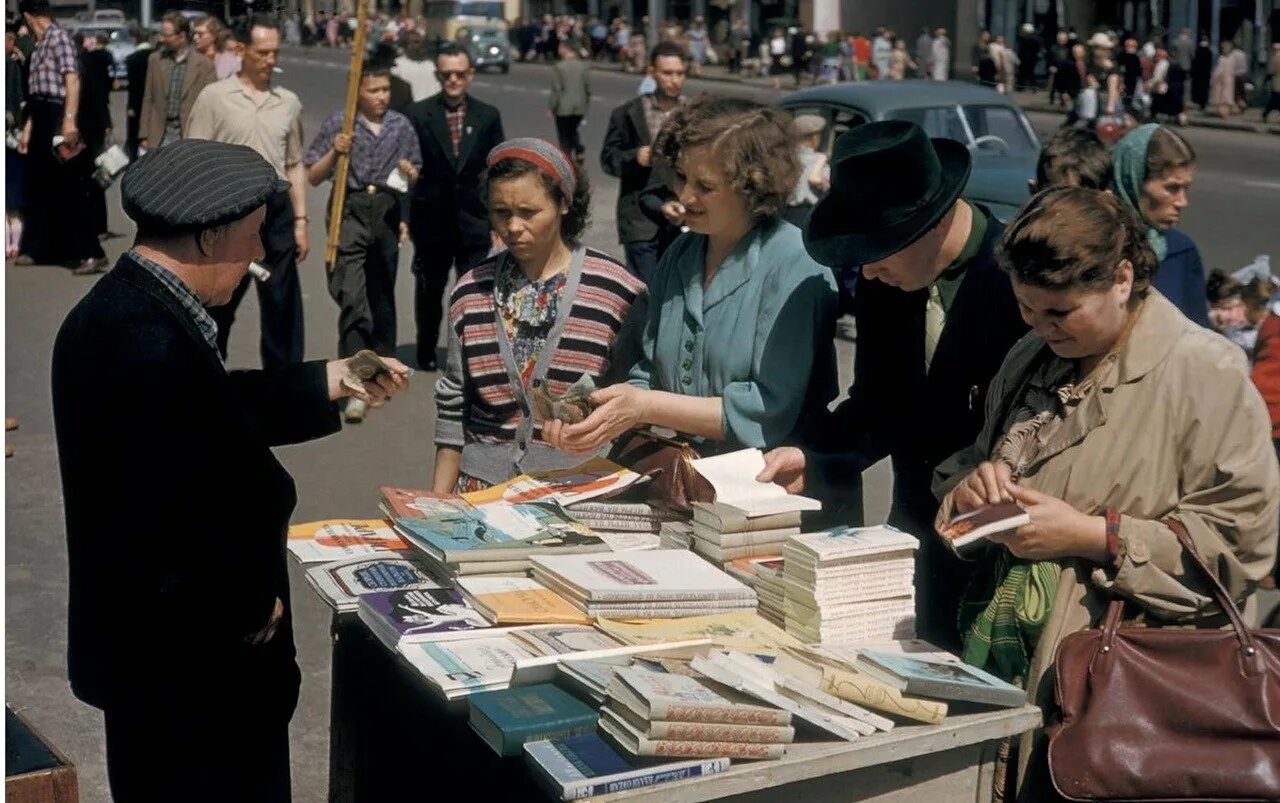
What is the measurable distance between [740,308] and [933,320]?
0.46m

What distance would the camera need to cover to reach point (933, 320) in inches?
145

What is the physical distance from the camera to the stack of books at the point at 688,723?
2650mm

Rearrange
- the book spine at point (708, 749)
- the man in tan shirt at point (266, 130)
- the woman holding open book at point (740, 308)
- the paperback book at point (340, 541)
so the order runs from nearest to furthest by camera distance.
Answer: the book spine at point (708, 749)
the paperback book at point (340, 541)
the woman holding open book at point (740, 308)
the man in tan shirt at point (266, 130)

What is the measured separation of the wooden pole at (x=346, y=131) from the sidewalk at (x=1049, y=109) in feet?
81.9

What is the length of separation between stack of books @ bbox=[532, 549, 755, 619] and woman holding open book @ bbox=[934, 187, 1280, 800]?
53 cm

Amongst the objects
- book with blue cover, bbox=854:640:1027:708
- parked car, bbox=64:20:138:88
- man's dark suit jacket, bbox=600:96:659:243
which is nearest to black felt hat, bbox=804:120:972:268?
book with blue cover, bbox=854:640:1027:708

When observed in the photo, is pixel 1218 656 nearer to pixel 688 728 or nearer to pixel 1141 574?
pixel 1141 574

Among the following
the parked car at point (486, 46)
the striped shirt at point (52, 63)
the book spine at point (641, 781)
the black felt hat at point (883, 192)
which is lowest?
the book spine at point (641, 781)

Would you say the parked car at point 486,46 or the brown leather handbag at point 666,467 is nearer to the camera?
the brown leather handbag at point 666,467

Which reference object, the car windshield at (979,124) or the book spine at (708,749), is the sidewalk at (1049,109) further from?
the book spine at (708,749)

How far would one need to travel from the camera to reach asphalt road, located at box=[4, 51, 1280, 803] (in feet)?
16.7

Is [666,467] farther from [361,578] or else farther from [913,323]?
[361,578]

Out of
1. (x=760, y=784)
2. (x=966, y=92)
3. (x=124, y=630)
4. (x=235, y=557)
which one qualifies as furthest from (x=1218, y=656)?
(x=966, y=92)

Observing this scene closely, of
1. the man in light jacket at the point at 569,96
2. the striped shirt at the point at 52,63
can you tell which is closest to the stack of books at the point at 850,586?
the striped shirt at the point at 52,63
